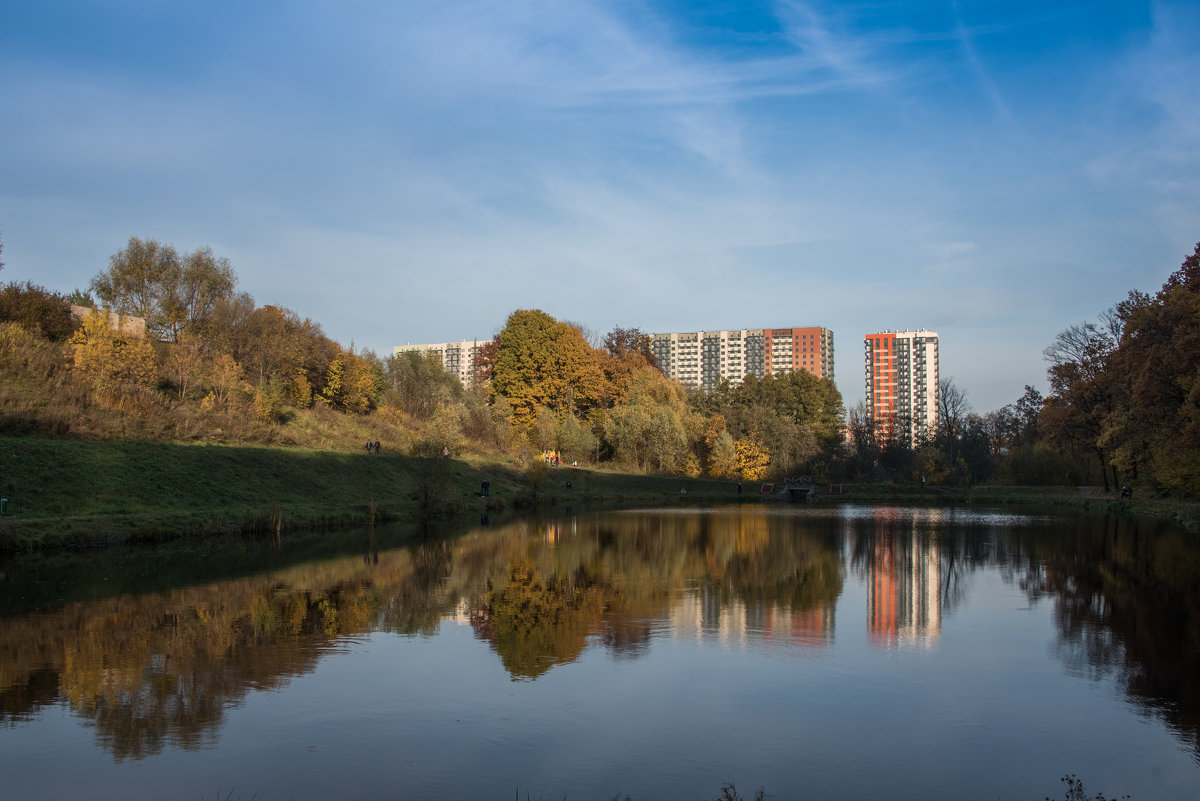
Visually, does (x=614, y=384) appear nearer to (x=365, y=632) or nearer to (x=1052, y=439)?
(x=1052, y=439)

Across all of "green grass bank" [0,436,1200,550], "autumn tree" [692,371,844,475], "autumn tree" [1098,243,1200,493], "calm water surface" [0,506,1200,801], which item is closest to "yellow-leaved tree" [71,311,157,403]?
"green grass bank" [0,436,1200,550]

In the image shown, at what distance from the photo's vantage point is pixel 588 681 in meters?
9.39

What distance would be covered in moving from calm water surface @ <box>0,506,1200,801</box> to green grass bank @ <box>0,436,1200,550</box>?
3.72 meters

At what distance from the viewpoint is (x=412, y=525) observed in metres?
32.0

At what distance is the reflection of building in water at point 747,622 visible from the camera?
38.3 ft

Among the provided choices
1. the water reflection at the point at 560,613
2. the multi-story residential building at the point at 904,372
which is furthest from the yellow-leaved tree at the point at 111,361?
the multi-story residential building at the point at 904,372

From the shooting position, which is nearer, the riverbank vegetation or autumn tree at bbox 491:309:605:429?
the riverbank vegetation

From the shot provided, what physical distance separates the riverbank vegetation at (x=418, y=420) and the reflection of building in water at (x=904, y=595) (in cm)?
1649

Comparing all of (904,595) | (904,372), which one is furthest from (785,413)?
(904,372)

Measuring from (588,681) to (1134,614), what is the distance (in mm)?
9967

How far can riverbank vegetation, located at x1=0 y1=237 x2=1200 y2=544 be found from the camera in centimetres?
2756

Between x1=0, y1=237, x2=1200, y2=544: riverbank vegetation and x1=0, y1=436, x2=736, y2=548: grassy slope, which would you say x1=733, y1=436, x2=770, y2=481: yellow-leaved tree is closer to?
x1=0, y1=237, x2=1200, y2=544: riverbank vegetation

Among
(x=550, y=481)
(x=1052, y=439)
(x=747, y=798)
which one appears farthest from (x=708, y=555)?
(x=1052, y=439)

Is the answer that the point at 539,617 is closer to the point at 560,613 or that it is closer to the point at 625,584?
the point at 560,613
